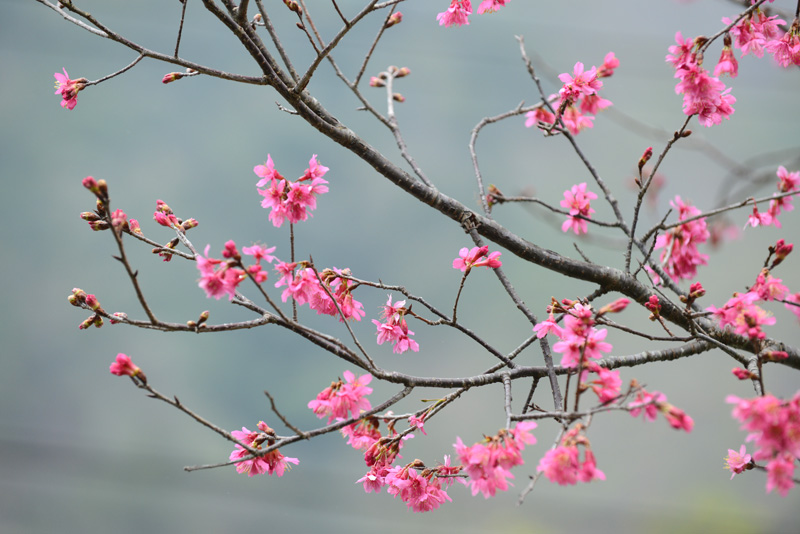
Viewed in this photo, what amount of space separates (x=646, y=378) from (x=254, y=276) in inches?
77.9

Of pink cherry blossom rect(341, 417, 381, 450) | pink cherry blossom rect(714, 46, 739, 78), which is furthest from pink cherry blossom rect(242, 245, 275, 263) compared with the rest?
pink cherry blossom rect(714, 46, 739, 78)

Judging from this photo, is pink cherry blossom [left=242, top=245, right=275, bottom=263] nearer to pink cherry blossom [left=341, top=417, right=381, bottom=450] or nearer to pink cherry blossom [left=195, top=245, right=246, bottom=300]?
pink cherry blossom [left=195, top=245, right=246, bottom=300]

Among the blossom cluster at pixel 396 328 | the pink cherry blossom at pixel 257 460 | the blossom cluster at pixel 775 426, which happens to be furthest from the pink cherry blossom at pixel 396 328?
the blossom cluster at pixel 775 426

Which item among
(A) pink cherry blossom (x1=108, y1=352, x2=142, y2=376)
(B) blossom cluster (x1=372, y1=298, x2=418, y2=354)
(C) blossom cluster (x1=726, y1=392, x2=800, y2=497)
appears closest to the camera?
(C) blossom cluster (x1=726, y1=392, x2=800, y2=497)

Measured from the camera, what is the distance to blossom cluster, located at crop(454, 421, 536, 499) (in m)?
0.60

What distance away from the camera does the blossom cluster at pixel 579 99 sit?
953mm

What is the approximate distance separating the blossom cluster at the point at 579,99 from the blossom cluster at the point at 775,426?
56 cm

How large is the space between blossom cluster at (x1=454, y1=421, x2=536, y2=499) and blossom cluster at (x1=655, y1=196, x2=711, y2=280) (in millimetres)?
648


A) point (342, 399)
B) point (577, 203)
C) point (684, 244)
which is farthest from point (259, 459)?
point (684, 244)

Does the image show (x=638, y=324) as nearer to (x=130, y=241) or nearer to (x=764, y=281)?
(x=764, y=281)

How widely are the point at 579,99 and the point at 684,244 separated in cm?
34

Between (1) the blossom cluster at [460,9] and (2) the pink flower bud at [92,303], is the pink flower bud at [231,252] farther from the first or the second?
(1) the blossom cluster at [460,9]

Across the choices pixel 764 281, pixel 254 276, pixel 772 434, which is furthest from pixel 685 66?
pixel 254 276

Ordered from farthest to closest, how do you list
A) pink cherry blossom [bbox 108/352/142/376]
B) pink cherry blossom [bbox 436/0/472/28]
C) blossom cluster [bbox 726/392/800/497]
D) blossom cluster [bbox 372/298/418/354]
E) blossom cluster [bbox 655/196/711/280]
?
blossom cluster [bbox 655/196/711/280] < pink cherry blossom [bbox 436/0/472/28] < blossom cluster [bbox 372/298/418/354] < pink cherry blossom [bbox 108/352/142/376] < blossom cluster [bbox 726/392/800/497]
